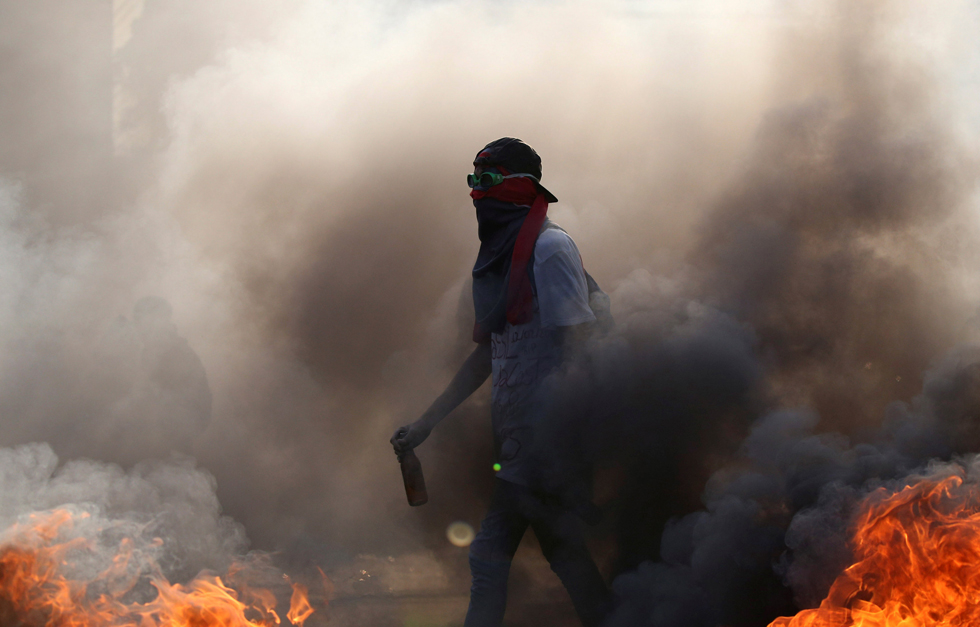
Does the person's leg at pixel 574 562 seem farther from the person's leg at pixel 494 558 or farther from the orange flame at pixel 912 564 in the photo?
the orange flame at pixel 912 564

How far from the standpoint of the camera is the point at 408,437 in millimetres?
2516

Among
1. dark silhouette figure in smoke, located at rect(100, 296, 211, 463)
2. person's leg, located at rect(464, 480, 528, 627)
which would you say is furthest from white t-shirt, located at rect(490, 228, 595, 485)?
dark silhouette figure in smoke, located at rect(100, 296, 211, 463)

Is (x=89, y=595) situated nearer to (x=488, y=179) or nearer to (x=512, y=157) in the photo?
(x=488, y=179)

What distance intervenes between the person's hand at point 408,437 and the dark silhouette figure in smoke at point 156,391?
3.59m

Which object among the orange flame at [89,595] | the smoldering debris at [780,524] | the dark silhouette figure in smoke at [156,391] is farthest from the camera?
the dark silhouette figure in smoke at [156,391]

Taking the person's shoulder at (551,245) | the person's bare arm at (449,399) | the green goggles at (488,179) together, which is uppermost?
the green goggles at (488,179)

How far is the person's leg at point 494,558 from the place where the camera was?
230cm

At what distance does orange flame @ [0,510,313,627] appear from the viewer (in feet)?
9.01

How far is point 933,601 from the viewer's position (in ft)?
6.54

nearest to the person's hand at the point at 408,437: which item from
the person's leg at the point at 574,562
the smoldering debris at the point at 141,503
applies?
the person's leg at the point at 574,562

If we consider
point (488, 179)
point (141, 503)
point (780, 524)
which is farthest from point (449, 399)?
point (141, 503)

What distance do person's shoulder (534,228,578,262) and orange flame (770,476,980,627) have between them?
52.2 inches

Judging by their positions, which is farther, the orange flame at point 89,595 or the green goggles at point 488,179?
the orange flame at point 89,595

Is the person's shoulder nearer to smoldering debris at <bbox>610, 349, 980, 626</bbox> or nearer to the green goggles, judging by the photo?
the green goggles
